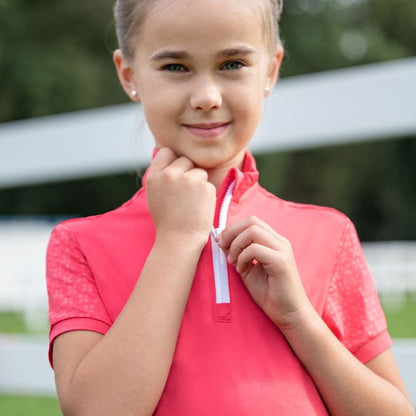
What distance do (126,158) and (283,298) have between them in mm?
1621

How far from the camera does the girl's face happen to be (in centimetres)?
139

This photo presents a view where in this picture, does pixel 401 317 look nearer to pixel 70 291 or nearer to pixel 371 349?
pixel 371 349

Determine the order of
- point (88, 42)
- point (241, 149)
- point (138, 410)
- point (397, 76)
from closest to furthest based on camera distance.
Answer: point (138, 410) < point (241, 149) < point (397, 76) < point (88, 42)

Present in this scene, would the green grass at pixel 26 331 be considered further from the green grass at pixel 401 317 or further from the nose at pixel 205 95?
the nose at pixel 205 95

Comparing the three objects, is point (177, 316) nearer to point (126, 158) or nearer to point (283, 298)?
point (283, 298)

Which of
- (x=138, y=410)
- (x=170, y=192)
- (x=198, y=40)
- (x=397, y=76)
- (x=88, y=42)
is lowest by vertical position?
(x=138, y=410)

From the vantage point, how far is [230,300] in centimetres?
135

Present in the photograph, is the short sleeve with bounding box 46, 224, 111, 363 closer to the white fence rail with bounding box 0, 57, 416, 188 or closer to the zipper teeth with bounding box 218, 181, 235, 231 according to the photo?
the zipper teeth with bounding box 218, 181, 235, 231

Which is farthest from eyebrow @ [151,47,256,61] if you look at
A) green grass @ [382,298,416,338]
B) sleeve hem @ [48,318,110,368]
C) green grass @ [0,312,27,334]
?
green grass @ [0,312,27,334]

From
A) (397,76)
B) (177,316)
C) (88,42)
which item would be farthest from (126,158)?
(88,42)

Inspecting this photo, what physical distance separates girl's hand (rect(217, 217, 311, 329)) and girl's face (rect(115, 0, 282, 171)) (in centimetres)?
21

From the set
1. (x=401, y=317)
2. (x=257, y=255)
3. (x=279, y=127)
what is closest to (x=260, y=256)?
(x=257, y=255)

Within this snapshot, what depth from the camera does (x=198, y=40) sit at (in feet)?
4.56

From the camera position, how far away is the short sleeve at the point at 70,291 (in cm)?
136
